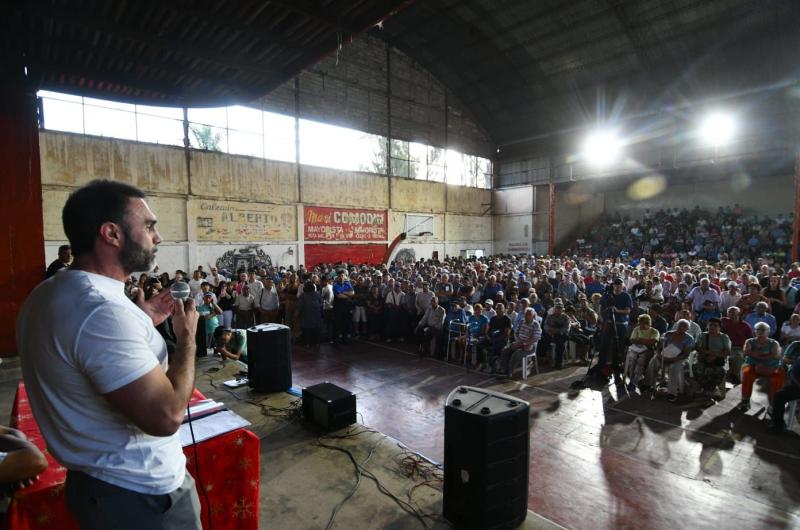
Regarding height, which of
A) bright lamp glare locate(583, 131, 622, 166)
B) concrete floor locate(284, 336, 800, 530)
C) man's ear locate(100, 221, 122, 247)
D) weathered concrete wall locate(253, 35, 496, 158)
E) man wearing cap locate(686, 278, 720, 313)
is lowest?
concrete floor locate(284, 336, 800, 530)

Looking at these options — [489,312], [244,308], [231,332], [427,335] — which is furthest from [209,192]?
[489,312]

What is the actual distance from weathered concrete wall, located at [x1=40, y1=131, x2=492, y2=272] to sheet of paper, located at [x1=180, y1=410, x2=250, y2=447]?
13132mm

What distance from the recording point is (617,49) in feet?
59.4

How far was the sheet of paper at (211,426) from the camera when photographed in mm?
2730

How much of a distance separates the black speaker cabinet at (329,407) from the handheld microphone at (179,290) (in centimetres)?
276

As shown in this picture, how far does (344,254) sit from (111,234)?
61.3ft

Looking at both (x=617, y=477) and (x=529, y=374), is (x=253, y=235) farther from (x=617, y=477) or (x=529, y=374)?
(x=617, y=477)

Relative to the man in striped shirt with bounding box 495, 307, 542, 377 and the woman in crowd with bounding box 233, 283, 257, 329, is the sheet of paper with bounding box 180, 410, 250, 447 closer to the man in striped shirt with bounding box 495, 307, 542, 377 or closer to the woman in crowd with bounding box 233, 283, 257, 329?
the man in striped shirt with bounding box 495, 307, 542, 377

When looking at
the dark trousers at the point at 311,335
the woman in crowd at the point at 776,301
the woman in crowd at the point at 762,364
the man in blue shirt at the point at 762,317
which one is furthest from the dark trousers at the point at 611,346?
the dark trousers at the point at 311,335

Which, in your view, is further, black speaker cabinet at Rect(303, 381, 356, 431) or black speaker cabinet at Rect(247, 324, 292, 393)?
black speaker cabinet at Rect(247, 324, 292, 393)

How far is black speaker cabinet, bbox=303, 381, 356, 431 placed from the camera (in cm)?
429

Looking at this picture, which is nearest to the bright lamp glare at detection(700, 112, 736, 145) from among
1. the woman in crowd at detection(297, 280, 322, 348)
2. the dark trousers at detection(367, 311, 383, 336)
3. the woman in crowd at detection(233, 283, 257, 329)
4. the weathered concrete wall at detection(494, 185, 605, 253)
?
the weathered concrete wall at detection(494, 185, 605, 253)

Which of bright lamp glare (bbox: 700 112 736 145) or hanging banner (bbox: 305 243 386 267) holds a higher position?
bright lamp glare (bbox: 700 112 736 145)

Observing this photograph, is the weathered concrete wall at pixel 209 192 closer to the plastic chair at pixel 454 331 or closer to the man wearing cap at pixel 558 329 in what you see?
the plastic chair at pixel 454 331
